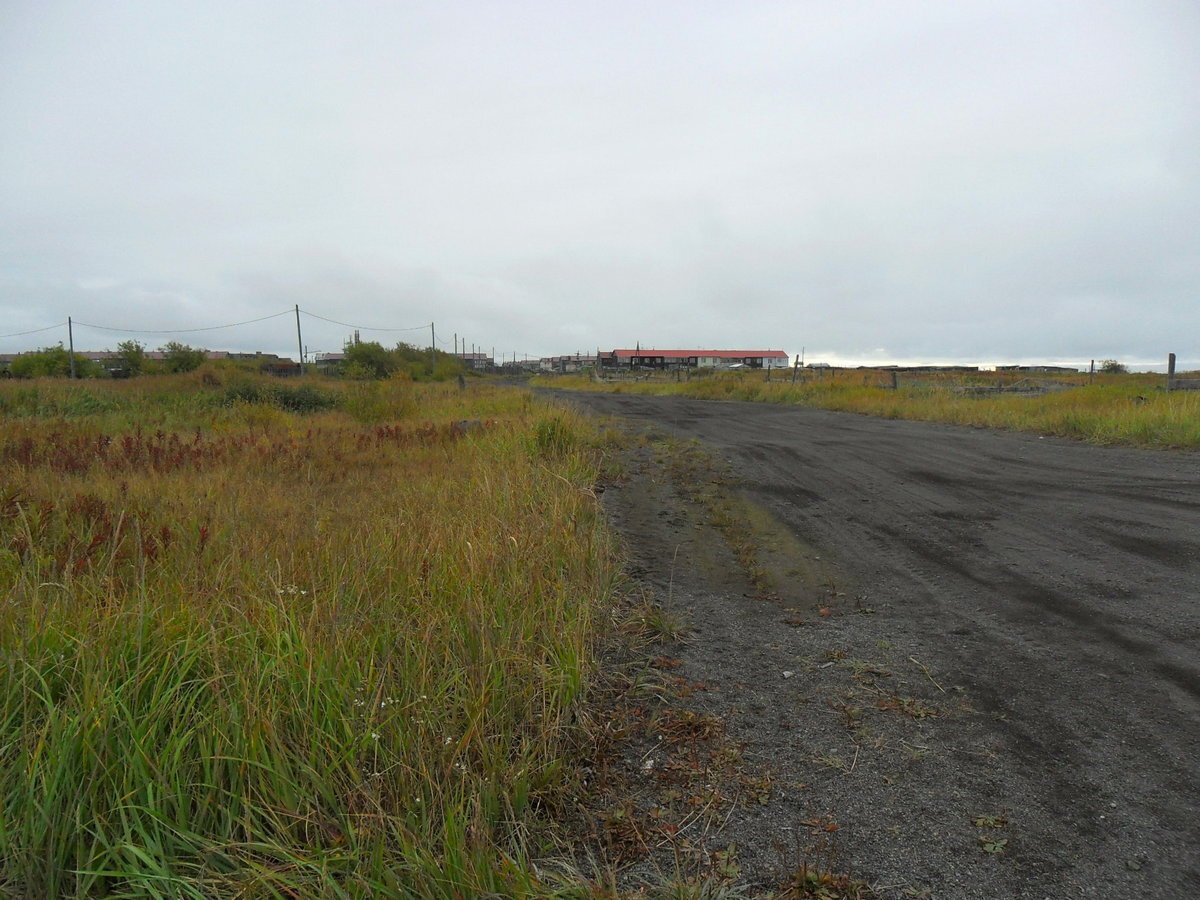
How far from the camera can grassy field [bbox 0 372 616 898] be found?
1.77 metres

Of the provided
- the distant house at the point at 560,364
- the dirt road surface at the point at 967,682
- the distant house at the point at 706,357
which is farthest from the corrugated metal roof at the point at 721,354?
the dirt road surface at the point at 967,682

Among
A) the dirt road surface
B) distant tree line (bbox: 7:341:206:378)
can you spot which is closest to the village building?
distant tree line (bbox: 7:341:206:378)

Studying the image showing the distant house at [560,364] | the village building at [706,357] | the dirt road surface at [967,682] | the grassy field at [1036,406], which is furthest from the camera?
the distant house at [560,364]

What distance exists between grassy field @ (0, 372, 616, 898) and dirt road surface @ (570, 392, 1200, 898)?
0.79 meters

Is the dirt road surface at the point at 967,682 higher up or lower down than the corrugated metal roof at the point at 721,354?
lower down

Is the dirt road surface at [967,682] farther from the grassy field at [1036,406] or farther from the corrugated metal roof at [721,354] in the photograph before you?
the corrugated metal roof at [721,354]

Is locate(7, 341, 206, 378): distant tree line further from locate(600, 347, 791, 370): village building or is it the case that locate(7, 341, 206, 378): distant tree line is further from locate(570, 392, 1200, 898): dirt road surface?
locate(600, 347, 791, 370): village building

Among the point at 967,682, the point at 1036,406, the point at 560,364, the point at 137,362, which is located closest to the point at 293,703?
the point at 967,682

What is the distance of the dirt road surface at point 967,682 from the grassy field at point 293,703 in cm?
79

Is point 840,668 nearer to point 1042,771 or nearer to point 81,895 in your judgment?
point 1042,771

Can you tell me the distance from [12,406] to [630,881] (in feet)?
70.6

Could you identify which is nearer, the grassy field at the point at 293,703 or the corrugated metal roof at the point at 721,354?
the grassy field at the point at 293,703

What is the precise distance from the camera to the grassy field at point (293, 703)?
177cm

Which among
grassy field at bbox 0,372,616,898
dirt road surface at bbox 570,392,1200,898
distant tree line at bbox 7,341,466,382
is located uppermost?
distant tree line at bbox 7,341,466,382
